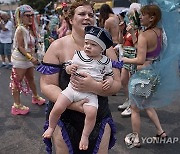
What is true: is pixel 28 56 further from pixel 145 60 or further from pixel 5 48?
pixel 5 48

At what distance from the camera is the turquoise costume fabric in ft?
10.2

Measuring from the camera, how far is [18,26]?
4016 millimetres

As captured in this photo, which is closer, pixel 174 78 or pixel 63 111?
pixel 63 111

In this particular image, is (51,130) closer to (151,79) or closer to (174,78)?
(151,79)

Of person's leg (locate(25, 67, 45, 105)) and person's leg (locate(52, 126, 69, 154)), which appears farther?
person's leg (locate(25, 67, 45, 105))

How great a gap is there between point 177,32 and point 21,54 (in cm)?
217

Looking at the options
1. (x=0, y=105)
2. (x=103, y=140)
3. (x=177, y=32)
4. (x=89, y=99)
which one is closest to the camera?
(x=89, y=99)

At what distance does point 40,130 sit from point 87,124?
7.00ft

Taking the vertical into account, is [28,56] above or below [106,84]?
below

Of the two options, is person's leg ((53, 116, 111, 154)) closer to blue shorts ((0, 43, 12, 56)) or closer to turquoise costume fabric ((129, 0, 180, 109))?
turquoise costume fabric ((129, 0, 180, 109))

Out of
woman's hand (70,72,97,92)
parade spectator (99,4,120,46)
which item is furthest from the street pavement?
woman's hand (70,72,97,92)

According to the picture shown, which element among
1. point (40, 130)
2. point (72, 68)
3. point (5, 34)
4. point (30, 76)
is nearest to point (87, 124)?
point (72, 68)

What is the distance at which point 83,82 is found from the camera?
170 centimetres

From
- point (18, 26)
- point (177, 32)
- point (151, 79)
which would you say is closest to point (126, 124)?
point (151, 79)
